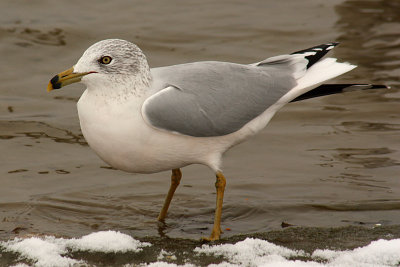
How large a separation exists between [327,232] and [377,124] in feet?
10.0

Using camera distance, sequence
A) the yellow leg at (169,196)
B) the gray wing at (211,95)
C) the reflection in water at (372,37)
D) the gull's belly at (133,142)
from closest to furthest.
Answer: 1. the gull's belly at (133,142)
2. the gray wing at (211,95)
3. the yellow leg at (169,196)
4. the reflection in water at (372,37)

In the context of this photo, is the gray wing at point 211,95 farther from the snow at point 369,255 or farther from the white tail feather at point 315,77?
the snow at point 369,255

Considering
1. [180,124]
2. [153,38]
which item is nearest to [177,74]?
[180,124]

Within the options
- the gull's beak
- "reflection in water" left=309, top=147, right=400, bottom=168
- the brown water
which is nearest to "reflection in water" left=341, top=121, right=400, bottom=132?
the brown water

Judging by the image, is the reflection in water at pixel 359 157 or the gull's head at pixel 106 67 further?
the reflection in water at pixel 359 157

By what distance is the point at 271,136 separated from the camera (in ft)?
25.0

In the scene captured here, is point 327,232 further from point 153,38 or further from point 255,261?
point 153,38

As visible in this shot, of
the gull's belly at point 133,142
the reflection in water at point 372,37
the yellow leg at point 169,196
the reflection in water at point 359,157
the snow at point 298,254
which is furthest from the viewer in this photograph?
the reflection in water at point 372,37

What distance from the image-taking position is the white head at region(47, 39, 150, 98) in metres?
4.76

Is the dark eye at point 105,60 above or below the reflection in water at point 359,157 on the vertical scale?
above

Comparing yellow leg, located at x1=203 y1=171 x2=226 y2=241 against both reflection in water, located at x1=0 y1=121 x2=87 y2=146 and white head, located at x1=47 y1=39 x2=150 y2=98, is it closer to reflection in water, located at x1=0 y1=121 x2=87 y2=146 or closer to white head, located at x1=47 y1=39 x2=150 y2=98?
white head, located at x1=47 y1=39 x2=150 y2=98

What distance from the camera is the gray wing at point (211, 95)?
16.0 feet

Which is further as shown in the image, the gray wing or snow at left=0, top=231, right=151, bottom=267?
the gray wing

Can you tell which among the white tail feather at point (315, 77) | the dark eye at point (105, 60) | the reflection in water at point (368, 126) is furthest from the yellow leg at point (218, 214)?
the reflection in water at point (368, 126)
